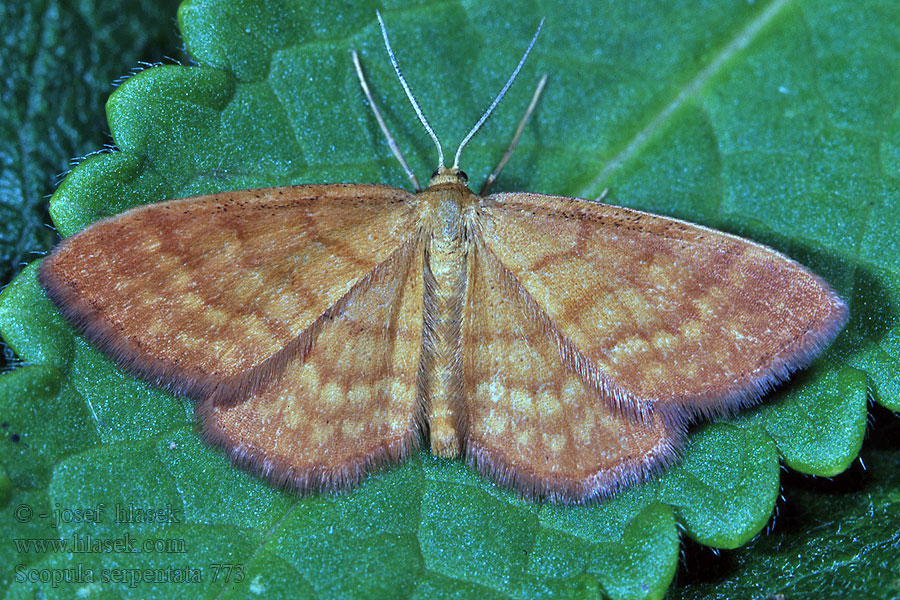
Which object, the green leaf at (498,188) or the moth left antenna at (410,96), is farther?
the moth left antenna at (410,96)

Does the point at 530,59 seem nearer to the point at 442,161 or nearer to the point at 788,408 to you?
the point at 442,161

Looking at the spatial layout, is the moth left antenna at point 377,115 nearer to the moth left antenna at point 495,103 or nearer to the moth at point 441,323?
the moth left antenna at point 495,103

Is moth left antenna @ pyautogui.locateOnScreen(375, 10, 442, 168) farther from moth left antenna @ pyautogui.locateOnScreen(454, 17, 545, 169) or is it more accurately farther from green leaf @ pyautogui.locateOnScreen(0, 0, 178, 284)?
green leaf @ pyautogui.locateOnScreen(0, 0, 178, 284)
